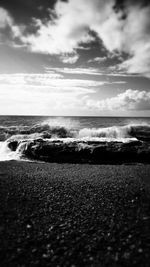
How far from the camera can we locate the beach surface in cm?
402

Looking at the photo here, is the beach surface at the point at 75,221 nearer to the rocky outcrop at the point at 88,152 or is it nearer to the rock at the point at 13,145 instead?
the rocky outcrop at the point at 88,152

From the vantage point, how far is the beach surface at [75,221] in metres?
4.02

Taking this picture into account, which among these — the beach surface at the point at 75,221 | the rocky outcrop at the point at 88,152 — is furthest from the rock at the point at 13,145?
the beach surface at the point at 75,221

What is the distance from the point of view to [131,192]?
6922mm

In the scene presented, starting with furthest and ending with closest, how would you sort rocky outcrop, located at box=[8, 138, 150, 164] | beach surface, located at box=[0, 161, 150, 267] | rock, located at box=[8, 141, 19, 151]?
rock, located at box=[8, 141, 19, 151]
rocky outcrop, located at box=[8, 138, 150, 164]
beach surface, located at box=[0, 161, 150, 267]

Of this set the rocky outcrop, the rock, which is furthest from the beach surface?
the rock

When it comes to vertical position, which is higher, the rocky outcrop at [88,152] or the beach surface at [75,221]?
the rocky outcrop at [88,152]

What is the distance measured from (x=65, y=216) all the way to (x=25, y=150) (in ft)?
32.3

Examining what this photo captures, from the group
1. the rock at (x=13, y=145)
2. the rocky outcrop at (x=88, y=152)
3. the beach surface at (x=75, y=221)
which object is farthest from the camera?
the rock at (x=13, y=145)

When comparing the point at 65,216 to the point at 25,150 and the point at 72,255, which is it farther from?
the point at 25,150

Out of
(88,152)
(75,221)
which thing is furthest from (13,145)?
(75,221)

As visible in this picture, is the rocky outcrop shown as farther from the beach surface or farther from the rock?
the beach surface

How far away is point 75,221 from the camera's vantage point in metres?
5.28

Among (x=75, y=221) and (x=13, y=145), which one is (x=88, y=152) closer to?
(x=13, y=145)
